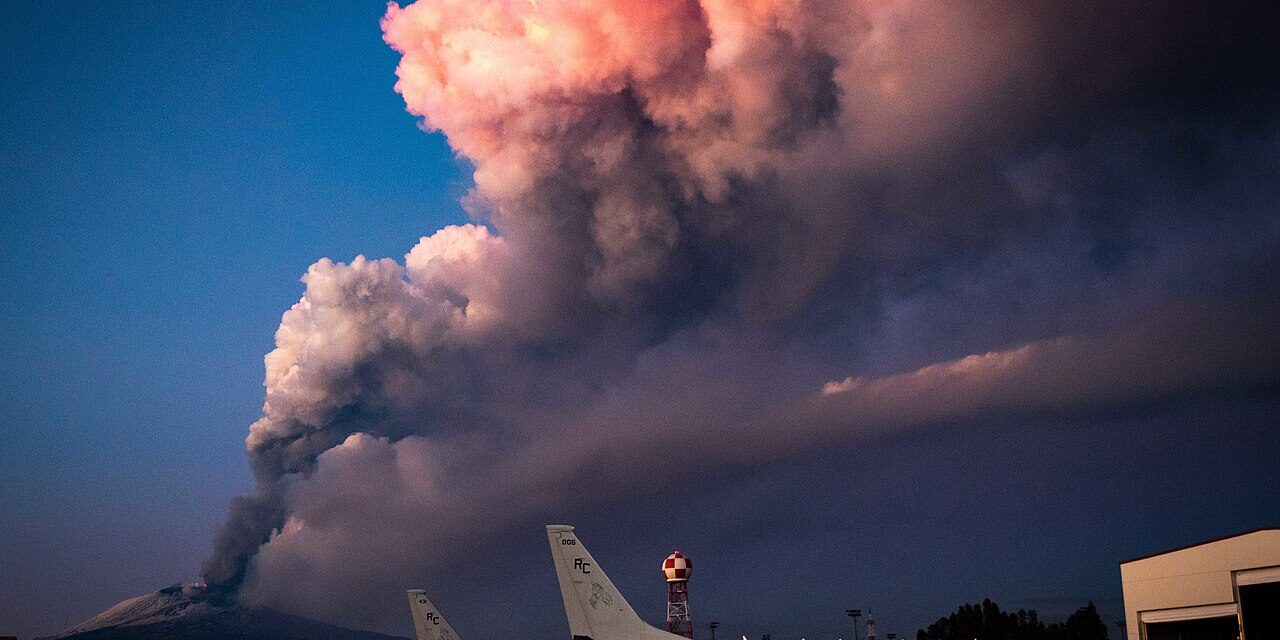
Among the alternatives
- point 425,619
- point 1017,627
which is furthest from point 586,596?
point 1017,627

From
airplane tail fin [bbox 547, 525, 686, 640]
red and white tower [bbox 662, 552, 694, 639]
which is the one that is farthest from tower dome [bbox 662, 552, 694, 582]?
airplane tail fin [bbox 547, 525, 686, 640]

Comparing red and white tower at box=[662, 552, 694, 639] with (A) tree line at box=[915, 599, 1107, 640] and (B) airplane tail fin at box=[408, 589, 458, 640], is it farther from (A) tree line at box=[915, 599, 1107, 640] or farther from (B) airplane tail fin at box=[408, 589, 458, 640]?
(A) tree line at box=[915, 599, 1107, 640]

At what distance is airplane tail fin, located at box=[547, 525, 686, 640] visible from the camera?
6094 centimetres

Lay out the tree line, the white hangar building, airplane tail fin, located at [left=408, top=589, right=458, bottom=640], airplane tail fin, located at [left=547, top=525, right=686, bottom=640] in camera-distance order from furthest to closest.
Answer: the tree line → airplane tail fin, located at [left=408, top=589, right=458, bottom=640] → airplane tail fin, located at [left=547, top=525, right=686, bottom=640] → the white hangar building

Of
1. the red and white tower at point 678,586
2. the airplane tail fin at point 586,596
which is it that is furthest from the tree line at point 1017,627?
the airplane tail fin at point 586,596

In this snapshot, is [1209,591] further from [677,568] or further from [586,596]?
[677,568]

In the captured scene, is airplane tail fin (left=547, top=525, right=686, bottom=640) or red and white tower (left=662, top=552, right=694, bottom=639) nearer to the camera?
airplane tail fin (left=547, top=525, right=686, bottom=640)

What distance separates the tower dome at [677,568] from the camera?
375 ft

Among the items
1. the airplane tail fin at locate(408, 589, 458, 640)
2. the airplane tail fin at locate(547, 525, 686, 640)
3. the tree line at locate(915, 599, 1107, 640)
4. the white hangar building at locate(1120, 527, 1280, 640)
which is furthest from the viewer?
the tree line at locate(915, 599, 1107, 640)

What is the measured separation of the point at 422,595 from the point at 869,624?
56.6 m

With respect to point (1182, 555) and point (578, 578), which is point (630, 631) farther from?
point (1182, 555)

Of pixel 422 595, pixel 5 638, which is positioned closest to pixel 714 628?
pixel 422 595

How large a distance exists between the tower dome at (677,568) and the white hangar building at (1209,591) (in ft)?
186

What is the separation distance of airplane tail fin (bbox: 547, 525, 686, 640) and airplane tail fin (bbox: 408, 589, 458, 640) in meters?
50.0
